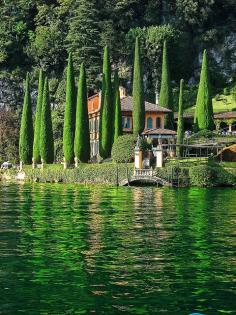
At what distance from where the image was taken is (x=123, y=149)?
69.4m

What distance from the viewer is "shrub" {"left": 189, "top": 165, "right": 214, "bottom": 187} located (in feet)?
198

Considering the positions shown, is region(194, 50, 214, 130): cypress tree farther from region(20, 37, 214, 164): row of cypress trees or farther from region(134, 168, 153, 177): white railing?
region(134, 168, 153, 177): white railing

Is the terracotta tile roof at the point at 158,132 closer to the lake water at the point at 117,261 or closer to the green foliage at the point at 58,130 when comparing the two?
the green foliage at the point at 58,130

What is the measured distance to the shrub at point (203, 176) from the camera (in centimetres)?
6031

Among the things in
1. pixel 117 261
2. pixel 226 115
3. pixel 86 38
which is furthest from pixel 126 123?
pixel 117 261

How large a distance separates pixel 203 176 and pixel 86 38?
170 feet

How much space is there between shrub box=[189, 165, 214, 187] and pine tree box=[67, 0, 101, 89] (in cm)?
4536

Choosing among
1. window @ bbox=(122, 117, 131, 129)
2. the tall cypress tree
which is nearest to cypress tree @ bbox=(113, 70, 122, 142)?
the tall cypress tree

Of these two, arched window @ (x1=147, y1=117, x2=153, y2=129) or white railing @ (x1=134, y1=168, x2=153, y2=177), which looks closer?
white railing @ (x1=134, y1=168, x2=153, y2=177)

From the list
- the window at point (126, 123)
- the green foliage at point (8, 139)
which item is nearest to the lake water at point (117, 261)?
the window at point (126, 123)

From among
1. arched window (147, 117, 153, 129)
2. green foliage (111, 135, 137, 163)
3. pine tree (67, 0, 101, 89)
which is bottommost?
green foliage (111, 135, 137, 163)

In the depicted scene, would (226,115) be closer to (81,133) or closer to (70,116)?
(70,116)

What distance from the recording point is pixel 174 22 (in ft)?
375

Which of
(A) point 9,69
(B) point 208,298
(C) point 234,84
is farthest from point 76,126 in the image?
(B) point 208,298
